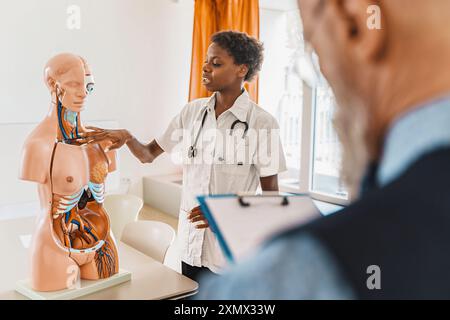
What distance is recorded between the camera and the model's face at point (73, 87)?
1343 millimetres

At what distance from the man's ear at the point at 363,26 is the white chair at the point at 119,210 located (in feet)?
7.21

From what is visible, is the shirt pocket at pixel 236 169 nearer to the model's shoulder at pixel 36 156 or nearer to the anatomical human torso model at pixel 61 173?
the anatomical human torso model at pixel 61 173

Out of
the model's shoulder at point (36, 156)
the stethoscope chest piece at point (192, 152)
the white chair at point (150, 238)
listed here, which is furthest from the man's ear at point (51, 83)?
the white chair at point (150, 238)

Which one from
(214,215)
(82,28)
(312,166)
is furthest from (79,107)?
(312,166)

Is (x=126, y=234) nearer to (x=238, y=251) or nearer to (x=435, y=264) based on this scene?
(x=238, y=251)

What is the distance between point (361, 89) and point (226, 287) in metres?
0.17

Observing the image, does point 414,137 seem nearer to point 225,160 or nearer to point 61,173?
point 61,173

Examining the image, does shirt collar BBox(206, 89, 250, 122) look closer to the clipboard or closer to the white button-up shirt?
the white button-up shirt

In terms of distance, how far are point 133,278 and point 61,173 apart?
475 millimetres

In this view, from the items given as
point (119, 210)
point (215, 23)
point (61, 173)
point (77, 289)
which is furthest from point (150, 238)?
point (215, 23)

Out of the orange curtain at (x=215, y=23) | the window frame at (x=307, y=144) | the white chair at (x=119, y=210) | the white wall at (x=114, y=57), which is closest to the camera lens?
the white chair at (x=119, y=210)

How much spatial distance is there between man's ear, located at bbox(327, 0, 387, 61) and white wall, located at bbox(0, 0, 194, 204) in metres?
2.91

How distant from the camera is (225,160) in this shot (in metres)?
1.67

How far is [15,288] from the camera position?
143cm
